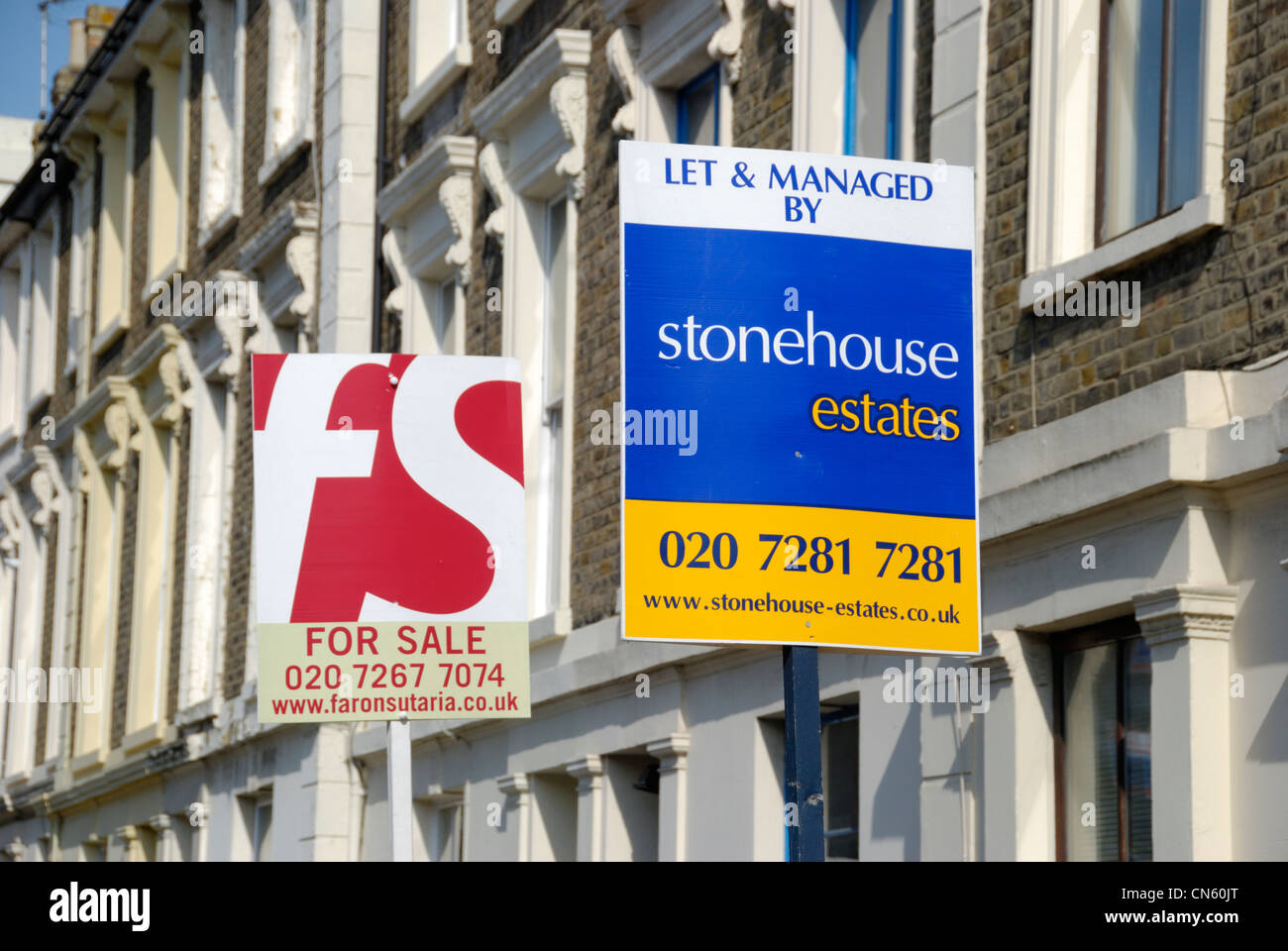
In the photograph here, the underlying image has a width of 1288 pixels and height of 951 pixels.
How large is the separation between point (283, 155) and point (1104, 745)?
551 inches

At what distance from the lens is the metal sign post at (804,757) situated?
650cm

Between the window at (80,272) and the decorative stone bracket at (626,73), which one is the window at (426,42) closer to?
the decorative stone bracket at (626,73)

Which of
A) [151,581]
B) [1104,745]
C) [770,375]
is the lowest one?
[1104,745]

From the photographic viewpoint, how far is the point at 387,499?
9414mm

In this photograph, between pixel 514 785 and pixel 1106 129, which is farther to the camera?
pixel 514 785

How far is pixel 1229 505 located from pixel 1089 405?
918mm

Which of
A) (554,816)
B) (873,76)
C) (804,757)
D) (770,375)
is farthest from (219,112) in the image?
(804,757)

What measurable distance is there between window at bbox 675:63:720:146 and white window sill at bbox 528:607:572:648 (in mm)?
3152

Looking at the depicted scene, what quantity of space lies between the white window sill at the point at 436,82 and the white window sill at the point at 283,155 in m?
2.06

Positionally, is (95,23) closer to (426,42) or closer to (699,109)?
(426,42)

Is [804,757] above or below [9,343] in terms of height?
below

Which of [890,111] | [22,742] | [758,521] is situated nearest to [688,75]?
[890,111]

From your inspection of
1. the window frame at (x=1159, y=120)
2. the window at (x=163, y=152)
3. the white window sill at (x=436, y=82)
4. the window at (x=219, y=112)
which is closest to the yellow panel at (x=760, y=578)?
the window frame at (x=1159, y=120)
